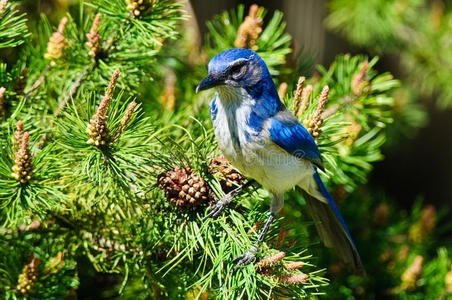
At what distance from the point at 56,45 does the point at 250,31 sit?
0.72 m

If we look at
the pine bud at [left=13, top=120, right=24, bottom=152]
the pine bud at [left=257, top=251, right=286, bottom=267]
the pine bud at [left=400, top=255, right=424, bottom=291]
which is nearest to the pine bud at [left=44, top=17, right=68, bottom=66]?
the pine bud at [left=13, top=120, right=24, bottom=152]

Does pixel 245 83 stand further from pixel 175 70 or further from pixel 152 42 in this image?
pixel 175 70

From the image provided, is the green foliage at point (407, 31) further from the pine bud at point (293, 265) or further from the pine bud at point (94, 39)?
the pine bud at point (293, 265)

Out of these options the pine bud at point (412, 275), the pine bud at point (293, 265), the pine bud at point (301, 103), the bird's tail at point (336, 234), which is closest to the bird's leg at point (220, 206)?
the pine bud at point (293, 265)

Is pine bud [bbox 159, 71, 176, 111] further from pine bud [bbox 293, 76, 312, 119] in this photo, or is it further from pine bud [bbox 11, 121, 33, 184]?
pine bud [bbox 11, 121, 33, 184]

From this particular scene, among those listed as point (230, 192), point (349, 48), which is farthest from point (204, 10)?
point (230, 192)

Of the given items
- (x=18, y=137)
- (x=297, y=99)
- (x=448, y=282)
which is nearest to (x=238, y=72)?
(x=297, y=99)

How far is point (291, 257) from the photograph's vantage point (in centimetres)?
126

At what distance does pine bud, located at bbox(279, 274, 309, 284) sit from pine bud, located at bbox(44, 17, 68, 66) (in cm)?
106

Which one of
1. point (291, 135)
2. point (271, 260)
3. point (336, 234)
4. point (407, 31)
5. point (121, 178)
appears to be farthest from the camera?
point (407, 31)

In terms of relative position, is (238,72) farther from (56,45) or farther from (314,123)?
(56,45)

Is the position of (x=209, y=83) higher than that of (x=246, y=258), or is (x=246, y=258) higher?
(x=209, y=83)

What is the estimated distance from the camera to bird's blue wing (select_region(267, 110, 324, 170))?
1544 mm

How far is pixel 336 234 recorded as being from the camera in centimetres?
188
